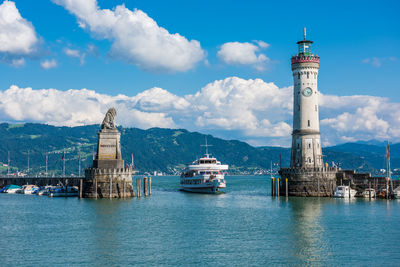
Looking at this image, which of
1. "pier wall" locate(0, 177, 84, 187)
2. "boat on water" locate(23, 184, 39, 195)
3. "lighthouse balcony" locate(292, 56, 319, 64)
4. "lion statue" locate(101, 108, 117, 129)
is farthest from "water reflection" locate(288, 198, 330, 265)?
"boat on water" locate(23, 184, 39, 195)

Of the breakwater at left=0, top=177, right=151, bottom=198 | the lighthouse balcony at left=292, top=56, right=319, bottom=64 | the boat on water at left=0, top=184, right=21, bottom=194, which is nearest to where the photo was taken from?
the breakwater at left=0, top=177, right=151, bottom=198

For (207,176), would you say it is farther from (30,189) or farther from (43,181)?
(43,181)

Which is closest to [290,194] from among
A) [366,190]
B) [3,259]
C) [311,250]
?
[366,190]

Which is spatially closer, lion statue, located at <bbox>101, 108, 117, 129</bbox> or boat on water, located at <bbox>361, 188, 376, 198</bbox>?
lion statue, located at <bbox>101, 108, 117, 129</bbox>

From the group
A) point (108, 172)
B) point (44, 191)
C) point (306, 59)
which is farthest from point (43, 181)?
point (306, 59)

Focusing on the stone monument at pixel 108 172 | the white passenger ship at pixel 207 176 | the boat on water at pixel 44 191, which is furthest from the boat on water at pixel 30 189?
the white passenger ship at pixel 207 176

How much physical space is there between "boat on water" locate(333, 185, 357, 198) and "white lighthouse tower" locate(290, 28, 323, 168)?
5910mm

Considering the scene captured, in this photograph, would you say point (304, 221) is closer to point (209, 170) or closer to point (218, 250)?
point (218, 250)

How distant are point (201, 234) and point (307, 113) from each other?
5309 centimetres

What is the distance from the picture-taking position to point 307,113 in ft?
348

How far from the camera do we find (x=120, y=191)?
99875mm

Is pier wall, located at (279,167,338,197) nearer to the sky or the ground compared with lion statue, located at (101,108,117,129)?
nearer to the ground

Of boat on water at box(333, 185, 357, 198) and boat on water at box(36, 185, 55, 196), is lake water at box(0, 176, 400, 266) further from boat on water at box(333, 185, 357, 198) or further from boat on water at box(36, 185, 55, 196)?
boat on water at box(36, 185, 55, 196)

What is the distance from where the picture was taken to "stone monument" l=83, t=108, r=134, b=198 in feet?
324
